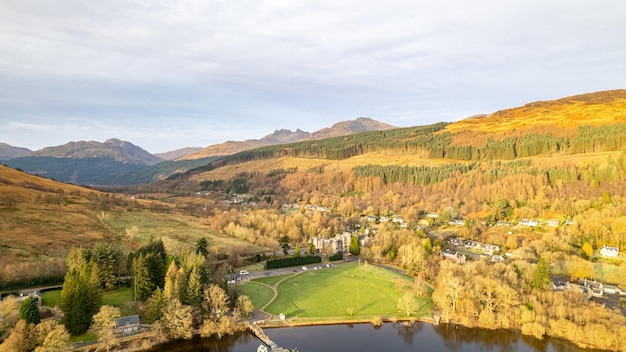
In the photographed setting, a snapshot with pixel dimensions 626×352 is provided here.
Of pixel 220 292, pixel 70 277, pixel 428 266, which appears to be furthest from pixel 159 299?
pixel 428 266

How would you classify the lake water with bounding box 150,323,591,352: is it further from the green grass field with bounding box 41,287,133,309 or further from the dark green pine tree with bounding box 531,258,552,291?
the green grass field with bounding box 41,287,133,309

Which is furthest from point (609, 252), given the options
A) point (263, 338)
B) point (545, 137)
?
point (545, 137)

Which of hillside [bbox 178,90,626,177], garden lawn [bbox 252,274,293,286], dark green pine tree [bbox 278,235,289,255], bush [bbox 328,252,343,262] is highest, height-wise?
hillside [bbox 178,90,626,177]

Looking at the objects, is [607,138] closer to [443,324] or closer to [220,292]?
[443,324]

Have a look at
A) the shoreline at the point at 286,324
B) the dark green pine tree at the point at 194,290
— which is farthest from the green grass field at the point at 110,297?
the dark green pine tree at the point at 194,290

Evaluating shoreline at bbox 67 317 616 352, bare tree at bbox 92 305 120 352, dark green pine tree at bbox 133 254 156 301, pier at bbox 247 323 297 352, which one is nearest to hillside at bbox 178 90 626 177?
shoreline at bbox 67 317 616 352

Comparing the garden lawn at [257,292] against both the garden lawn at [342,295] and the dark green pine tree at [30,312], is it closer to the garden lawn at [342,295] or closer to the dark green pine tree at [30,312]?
the garden lawn at [342,295]

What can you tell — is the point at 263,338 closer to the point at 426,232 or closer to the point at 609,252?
the point at 426,232
